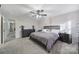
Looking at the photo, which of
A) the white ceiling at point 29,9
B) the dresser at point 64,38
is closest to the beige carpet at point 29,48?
the dresser at point 64,38

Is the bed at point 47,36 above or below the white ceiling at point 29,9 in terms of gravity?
below

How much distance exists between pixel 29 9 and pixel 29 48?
752mm

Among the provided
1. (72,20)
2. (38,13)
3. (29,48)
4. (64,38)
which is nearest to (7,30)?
(29,48)

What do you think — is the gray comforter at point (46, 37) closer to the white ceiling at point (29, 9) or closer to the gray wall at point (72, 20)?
the gray wall at point (72, 20)

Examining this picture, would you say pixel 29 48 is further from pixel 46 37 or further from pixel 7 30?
pixel 7 30

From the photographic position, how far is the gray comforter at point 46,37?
159 cm

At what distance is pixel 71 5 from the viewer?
1.60 metres

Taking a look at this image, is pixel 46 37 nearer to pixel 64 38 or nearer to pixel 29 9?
pixel 64 38

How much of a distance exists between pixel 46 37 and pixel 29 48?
39 cm

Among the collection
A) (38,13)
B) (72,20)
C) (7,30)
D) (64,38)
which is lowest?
(64,38)

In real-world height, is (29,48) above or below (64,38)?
below

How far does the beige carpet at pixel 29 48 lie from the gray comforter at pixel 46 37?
3.9 inches

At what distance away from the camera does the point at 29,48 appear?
1602mm
